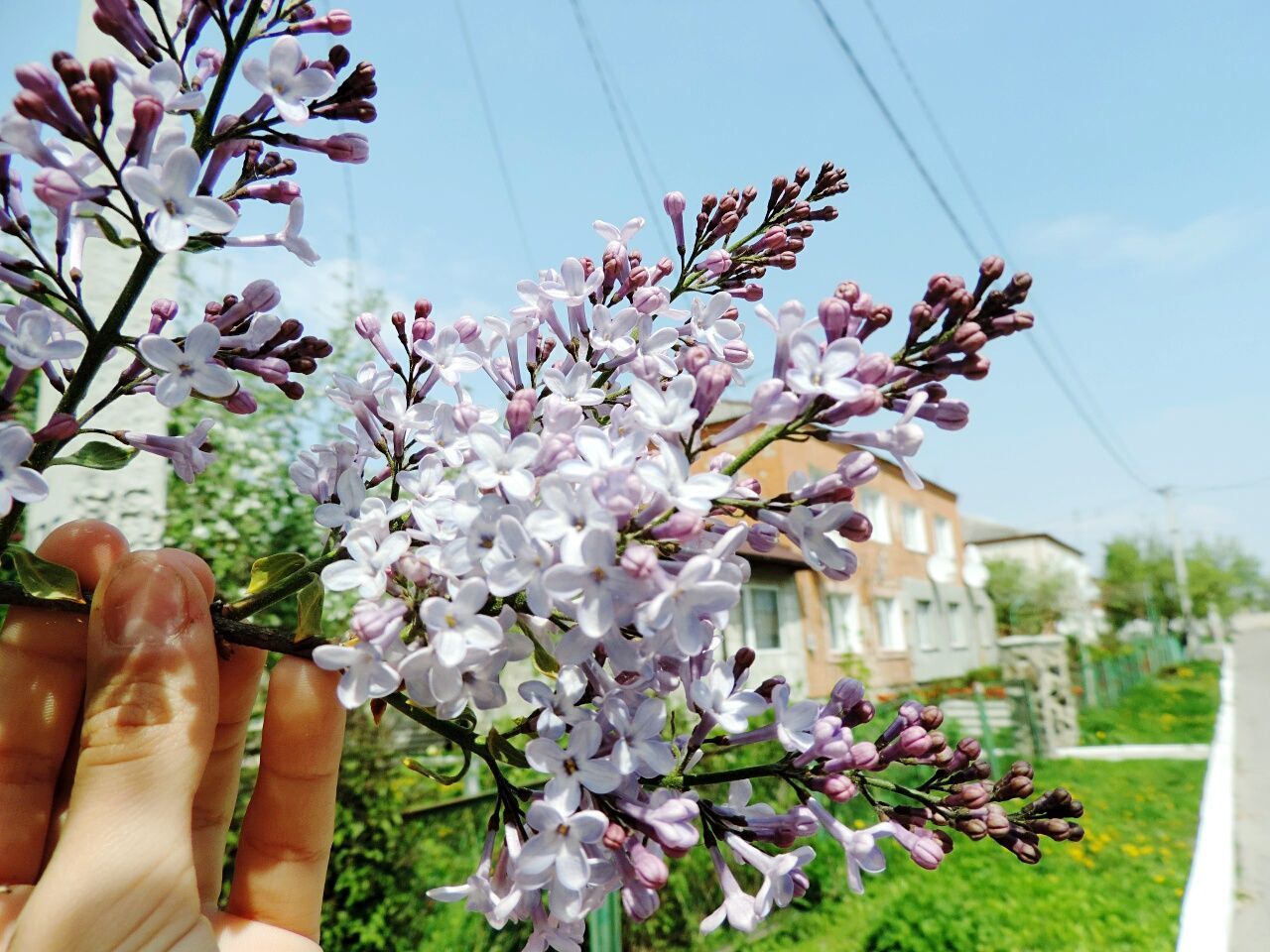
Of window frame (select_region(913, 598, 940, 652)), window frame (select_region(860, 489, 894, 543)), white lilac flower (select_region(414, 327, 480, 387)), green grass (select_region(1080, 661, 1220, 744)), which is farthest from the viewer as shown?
window frame (select_region(913, 598, 940, 652))

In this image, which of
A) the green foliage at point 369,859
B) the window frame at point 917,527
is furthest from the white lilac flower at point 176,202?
the window frame at point 917,527

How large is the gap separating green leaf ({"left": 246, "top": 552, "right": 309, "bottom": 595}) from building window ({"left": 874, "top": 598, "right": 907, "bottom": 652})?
1000 inches

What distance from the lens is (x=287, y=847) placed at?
149 cm

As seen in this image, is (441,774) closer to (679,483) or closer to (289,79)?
(679,483)

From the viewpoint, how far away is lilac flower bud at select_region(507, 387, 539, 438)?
1063 mm

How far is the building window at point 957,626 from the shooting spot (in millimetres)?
32081

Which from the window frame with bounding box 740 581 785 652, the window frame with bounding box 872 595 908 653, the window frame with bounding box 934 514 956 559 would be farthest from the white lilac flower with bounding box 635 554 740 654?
the window frame with bounding box 934 514 956 559

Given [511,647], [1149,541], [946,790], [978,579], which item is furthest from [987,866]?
[1149,541]

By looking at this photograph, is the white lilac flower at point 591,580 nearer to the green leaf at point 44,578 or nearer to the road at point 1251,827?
the green leaf at point 44,578

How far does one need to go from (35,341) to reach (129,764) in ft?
1.85

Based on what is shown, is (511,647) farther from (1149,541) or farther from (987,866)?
(1149,541)

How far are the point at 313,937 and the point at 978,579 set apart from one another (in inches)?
874

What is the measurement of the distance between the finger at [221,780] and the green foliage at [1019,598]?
43265mm

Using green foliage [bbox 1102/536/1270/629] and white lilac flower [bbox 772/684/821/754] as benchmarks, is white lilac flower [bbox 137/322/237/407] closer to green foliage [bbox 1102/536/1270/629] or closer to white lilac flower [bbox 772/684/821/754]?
white lilac flower [bbox 772/684/821/754]
